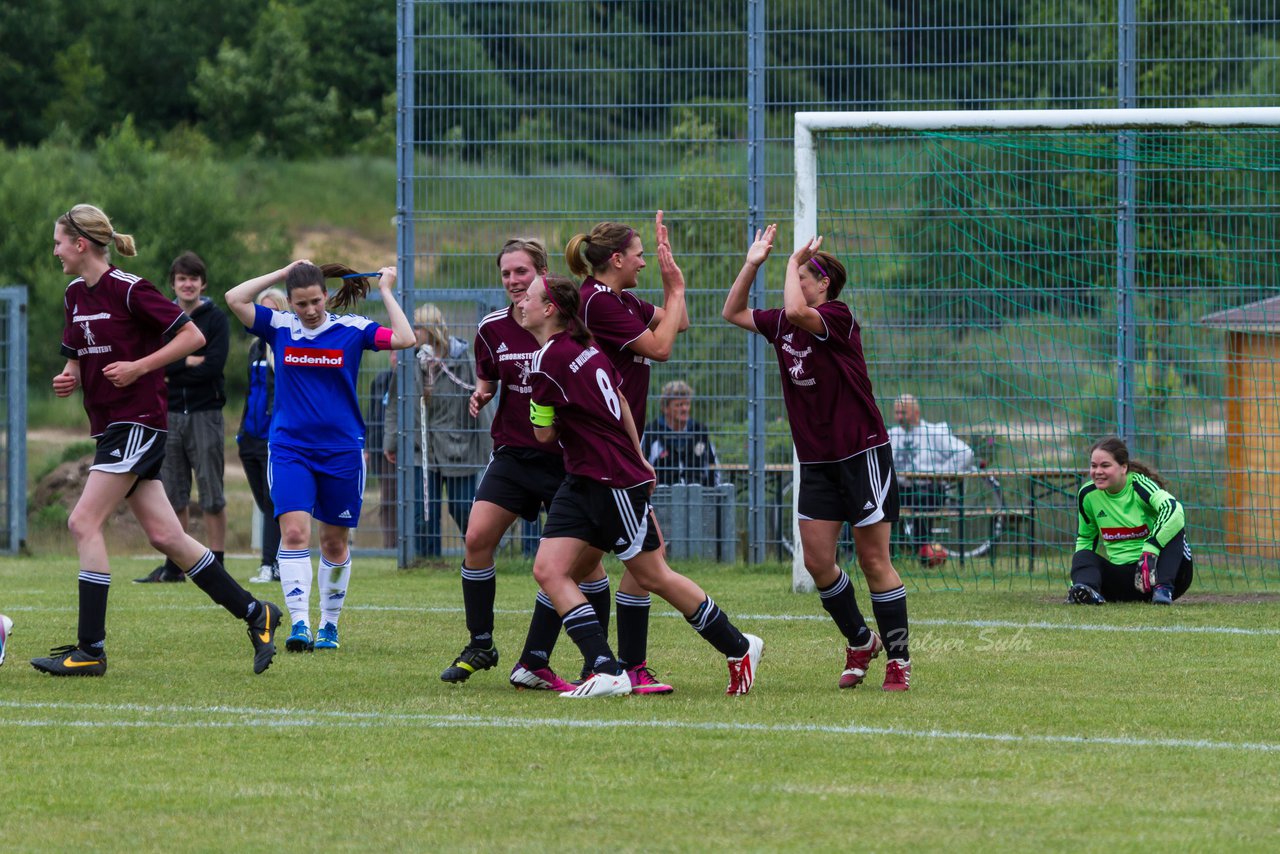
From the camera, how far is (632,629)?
7453 millimetres

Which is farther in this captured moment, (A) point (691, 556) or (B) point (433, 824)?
(A) point (691, 556)

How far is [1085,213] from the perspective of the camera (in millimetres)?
12602

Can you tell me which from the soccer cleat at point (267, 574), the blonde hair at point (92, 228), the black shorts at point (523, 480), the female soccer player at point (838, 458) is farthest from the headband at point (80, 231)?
the soccer cleat at point (267, 574)

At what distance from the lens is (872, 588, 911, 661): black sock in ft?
24.1

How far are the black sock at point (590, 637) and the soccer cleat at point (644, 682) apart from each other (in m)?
0.16

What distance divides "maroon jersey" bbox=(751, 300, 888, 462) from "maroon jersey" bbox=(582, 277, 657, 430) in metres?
0.61

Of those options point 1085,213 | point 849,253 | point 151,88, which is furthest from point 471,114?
point 151,88

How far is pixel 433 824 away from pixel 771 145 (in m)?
9.03

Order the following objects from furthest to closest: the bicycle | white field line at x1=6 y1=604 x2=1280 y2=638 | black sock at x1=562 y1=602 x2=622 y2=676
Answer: the bicycle, white field line at x1=6 y1=604 x2=1280 y2=638, black sock at x1=562 y1=602 x2=622 y2=676

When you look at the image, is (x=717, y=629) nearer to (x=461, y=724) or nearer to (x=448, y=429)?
(x=461, y=724)

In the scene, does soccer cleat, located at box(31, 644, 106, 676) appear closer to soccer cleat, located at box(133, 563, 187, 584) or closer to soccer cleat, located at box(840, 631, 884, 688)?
soccer cleat, located at box(840, 631, 884, 688)

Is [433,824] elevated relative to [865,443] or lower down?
lower down

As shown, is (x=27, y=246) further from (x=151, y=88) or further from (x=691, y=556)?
(x=691, y=556)

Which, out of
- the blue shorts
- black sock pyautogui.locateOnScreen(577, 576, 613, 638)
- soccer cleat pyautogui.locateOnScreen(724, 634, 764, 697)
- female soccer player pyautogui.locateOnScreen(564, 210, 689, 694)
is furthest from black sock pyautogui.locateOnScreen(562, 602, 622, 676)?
the blue shorts
